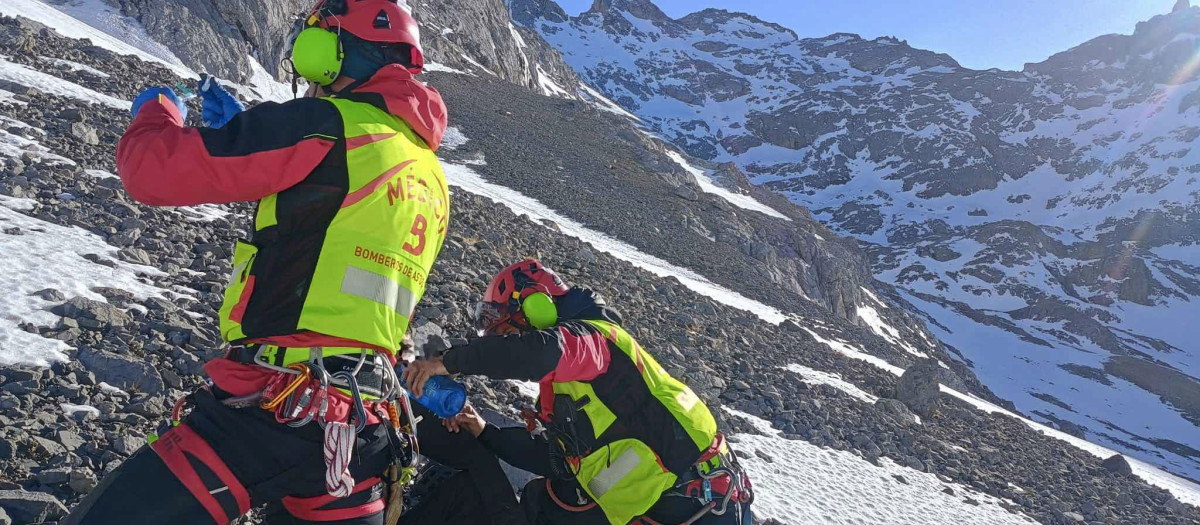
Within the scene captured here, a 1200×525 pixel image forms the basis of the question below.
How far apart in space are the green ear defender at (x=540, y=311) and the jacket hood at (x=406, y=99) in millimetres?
1926

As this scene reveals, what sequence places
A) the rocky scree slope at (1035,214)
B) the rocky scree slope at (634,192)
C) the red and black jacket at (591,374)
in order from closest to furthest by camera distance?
the red and black jacket at (591,374)
the rocky scree slope at (634,192)
the rocky scree slope at (1035,214)

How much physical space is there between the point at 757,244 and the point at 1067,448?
61.8ft

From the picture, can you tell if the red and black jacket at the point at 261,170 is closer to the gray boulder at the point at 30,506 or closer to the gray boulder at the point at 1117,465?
the gray boulder at the point at 30,506

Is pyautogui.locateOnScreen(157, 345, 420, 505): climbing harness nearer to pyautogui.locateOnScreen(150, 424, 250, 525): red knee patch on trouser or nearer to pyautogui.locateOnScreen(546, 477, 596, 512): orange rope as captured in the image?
pyautogui.locateOnScreen(150, 424, 250, 525): red knee patch on trouser

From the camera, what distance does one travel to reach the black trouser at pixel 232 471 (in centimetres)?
222

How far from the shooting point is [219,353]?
205 inches

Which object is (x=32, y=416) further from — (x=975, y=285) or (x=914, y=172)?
(x=914, y=172)

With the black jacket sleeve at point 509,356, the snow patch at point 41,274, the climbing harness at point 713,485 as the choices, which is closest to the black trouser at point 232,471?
the black jacket sleeve at point 509,356

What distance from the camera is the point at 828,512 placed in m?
8.63

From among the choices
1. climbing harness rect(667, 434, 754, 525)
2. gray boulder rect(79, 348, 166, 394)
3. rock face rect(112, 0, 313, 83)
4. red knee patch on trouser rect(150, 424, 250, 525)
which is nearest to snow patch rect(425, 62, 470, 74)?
rock face rect(112, 0, 313, 83)

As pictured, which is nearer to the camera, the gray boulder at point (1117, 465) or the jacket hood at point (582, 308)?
the jacket hood at point (582, 308)

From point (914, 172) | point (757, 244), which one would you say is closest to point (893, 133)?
point (914, 172)

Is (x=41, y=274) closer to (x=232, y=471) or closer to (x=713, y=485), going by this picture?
(x=232, y=471)

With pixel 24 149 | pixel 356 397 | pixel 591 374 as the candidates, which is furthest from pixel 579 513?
pixel 24 149
